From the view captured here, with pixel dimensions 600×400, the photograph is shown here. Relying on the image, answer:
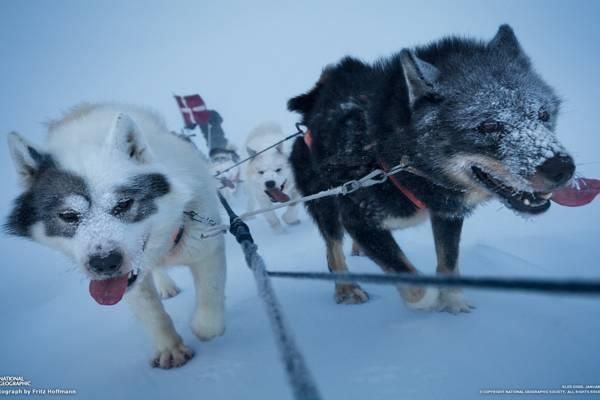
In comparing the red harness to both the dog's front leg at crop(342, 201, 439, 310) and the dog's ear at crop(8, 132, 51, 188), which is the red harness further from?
the dog's ear at crop(8, 132, 51, 188)

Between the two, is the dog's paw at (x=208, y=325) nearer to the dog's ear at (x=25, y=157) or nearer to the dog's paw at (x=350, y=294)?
the dog's paw at (x=350, y=294)

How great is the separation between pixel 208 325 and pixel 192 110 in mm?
9892

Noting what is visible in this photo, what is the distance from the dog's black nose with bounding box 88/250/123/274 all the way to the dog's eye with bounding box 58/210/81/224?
0.76 ft

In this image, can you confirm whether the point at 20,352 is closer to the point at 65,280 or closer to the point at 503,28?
the point at 65,280

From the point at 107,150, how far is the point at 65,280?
328 cm

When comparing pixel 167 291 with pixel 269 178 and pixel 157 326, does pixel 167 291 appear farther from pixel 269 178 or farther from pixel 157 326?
pixel 269 178

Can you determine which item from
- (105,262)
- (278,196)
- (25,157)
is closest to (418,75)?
(105,262)

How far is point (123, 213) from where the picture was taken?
160 cm

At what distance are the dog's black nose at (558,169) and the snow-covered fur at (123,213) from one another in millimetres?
1616

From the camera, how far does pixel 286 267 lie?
11.4 feet

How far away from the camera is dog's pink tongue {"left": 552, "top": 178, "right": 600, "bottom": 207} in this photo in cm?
167

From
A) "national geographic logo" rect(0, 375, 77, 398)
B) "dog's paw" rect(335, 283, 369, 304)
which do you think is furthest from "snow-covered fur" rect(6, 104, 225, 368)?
"dog's paw" rect(335, 283, 369, 304)

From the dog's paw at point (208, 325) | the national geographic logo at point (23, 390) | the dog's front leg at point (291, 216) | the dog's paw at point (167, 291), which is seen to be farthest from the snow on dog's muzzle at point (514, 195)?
the dog's front leg at point (291, 216)

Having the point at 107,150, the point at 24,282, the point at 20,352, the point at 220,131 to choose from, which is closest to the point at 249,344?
the point at 107,150
